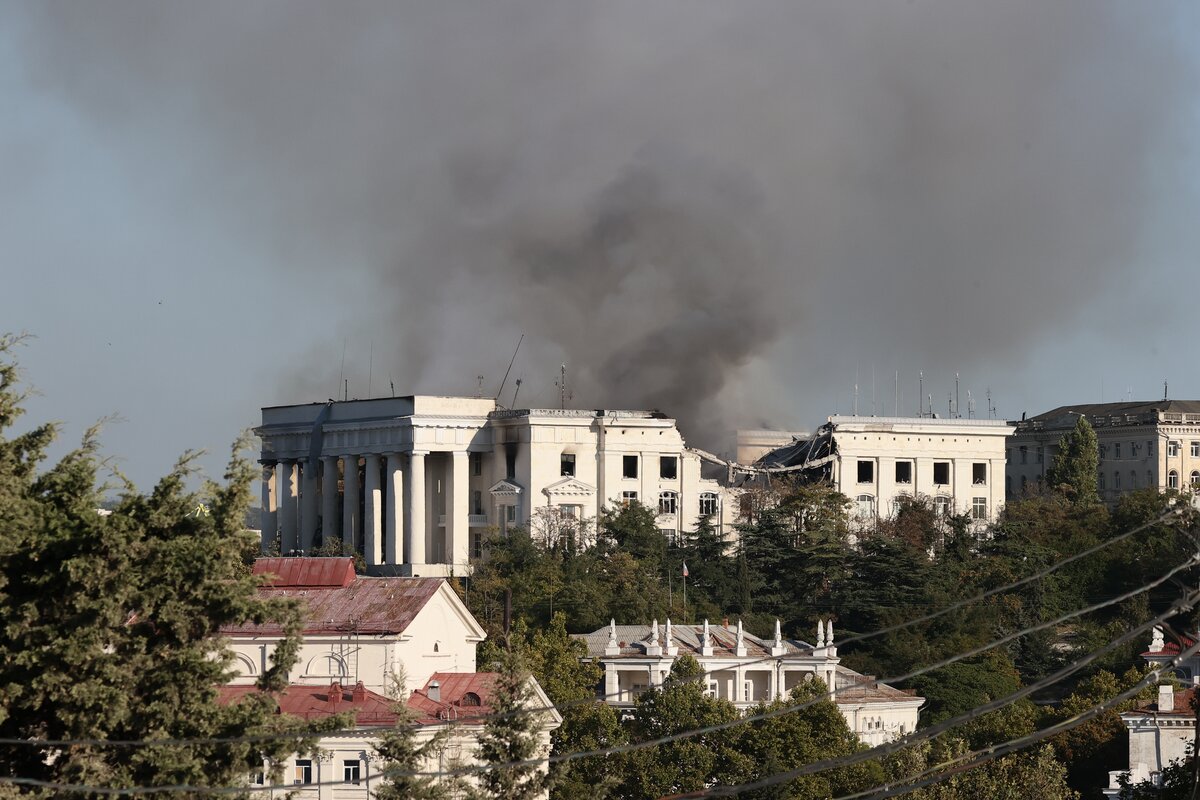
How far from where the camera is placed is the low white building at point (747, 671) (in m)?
102

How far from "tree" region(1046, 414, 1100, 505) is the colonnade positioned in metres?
41.1

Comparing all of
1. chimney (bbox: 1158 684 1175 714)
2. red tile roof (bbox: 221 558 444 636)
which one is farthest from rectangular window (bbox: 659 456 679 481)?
red tile roof (bbox: 221 558 444 636)

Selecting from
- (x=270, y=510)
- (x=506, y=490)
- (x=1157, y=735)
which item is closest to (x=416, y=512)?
(x=506, y=490)

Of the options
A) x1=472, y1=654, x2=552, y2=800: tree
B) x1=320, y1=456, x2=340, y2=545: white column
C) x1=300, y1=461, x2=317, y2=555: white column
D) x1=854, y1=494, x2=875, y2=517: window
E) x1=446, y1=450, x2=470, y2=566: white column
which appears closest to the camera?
x1=472, y1=654, x2=552, y2=800: tree

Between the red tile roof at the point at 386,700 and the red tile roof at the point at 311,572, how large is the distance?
7.89 metres

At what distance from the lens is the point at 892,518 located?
477ft

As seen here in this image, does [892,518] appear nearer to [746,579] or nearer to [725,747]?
[746,579]

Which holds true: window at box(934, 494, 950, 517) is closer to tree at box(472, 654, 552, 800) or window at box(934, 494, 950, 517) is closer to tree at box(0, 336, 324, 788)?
tree at box(472, 654, 552, 800)

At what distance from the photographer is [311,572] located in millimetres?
84812

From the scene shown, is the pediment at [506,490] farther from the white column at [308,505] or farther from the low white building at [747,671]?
the low white building at [747,671]

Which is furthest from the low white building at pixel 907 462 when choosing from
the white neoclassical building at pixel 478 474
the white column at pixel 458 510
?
the white column at pixel 458 510

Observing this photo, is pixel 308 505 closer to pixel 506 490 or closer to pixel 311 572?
pixel 506 490

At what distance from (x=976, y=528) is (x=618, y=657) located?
46.9 m

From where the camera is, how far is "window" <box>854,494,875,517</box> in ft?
483
